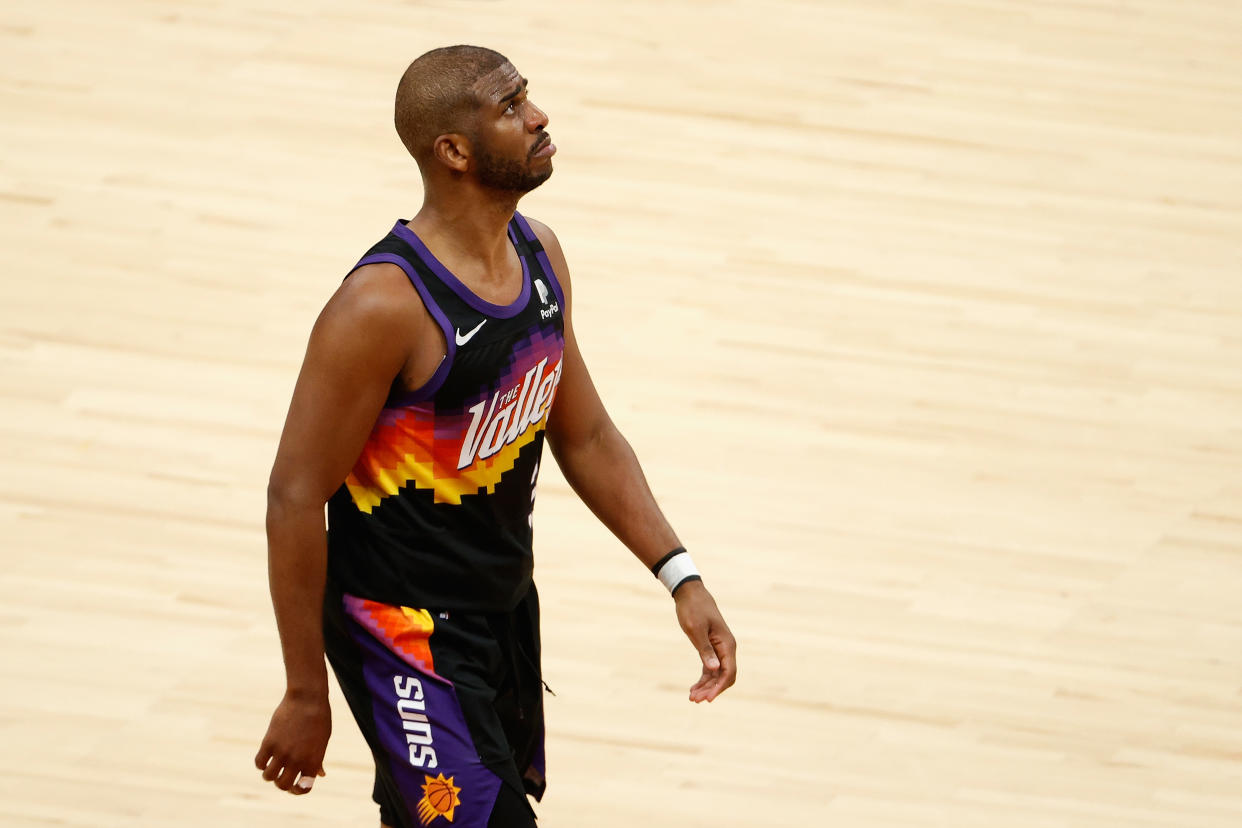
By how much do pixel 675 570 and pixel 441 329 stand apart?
0.56 m

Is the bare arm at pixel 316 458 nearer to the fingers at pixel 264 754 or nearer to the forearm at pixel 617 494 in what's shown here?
the fingers at pixel 264 754

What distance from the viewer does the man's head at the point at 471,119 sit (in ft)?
7.17

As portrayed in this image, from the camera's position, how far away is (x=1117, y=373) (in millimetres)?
4762

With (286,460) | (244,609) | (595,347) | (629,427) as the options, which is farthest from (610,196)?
(286,460)

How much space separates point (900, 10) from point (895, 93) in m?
0.67

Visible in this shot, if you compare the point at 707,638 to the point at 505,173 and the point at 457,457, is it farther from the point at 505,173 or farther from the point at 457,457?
the point at 505,173

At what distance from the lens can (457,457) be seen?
227cm

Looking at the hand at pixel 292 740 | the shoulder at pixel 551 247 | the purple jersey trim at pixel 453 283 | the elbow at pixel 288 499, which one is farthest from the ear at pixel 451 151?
the hand at pixel 292 740

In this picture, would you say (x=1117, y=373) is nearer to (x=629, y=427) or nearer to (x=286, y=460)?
(x=629, y=427)

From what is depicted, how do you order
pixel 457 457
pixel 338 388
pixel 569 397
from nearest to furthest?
pixel 338 388, pixel 457 457, pixel 569 397

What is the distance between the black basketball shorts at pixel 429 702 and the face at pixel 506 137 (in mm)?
570

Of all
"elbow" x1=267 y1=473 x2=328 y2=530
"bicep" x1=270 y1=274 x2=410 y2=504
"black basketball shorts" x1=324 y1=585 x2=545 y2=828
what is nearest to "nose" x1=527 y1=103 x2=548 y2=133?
"bicep" x1=270 y1=274 x2=410 y2=504

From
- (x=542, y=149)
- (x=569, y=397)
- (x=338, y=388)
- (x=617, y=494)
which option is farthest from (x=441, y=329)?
(x=617, y=494)

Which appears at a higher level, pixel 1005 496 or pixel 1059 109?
pixel 1059 109
